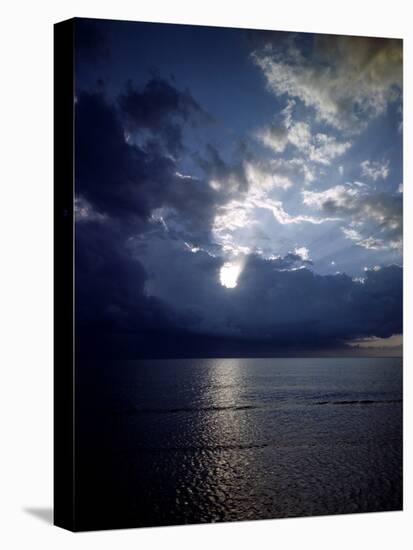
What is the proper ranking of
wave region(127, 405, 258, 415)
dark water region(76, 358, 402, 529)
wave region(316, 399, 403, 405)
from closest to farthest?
dark water region(76, 358, 402, 529)
wave region(127, 405, 258, 415)
wave region(316, 399, 403, 405)

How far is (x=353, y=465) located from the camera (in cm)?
1767

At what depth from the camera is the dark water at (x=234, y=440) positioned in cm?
1638

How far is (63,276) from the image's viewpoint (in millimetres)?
16516

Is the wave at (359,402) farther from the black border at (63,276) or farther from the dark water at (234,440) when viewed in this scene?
the black border at (63,276)

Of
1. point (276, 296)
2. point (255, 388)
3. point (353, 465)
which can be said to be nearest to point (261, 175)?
point (276, 296)

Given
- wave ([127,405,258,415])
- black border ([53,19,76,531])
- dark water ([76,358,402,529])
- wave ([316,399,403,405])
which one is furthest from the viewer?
wave ([316,399,403,405])

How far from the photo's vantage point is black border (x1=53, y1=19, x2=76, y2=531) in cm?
1622

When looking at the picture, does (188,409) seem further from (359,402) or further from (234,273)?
(359,402)

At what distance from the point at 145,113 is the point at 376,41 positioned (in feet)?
12.1

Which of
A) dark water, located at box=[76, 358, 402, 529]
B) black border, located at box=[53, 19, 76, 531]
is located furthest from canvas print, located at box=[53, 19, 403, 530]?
black border, located at box=[53, 19, 76, 531]

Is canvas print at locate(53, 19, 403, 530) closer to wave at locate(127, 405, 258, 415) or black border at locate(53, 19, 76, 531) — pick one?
wave at locate(127, 405, 258, 415)

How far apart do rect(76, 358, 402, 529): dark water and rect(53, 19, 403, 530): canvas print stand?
3 cm

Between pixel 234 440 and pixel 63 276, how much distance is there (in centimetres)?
326

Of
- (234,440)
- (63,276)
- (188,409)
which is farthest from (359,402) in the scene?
(63,276)
